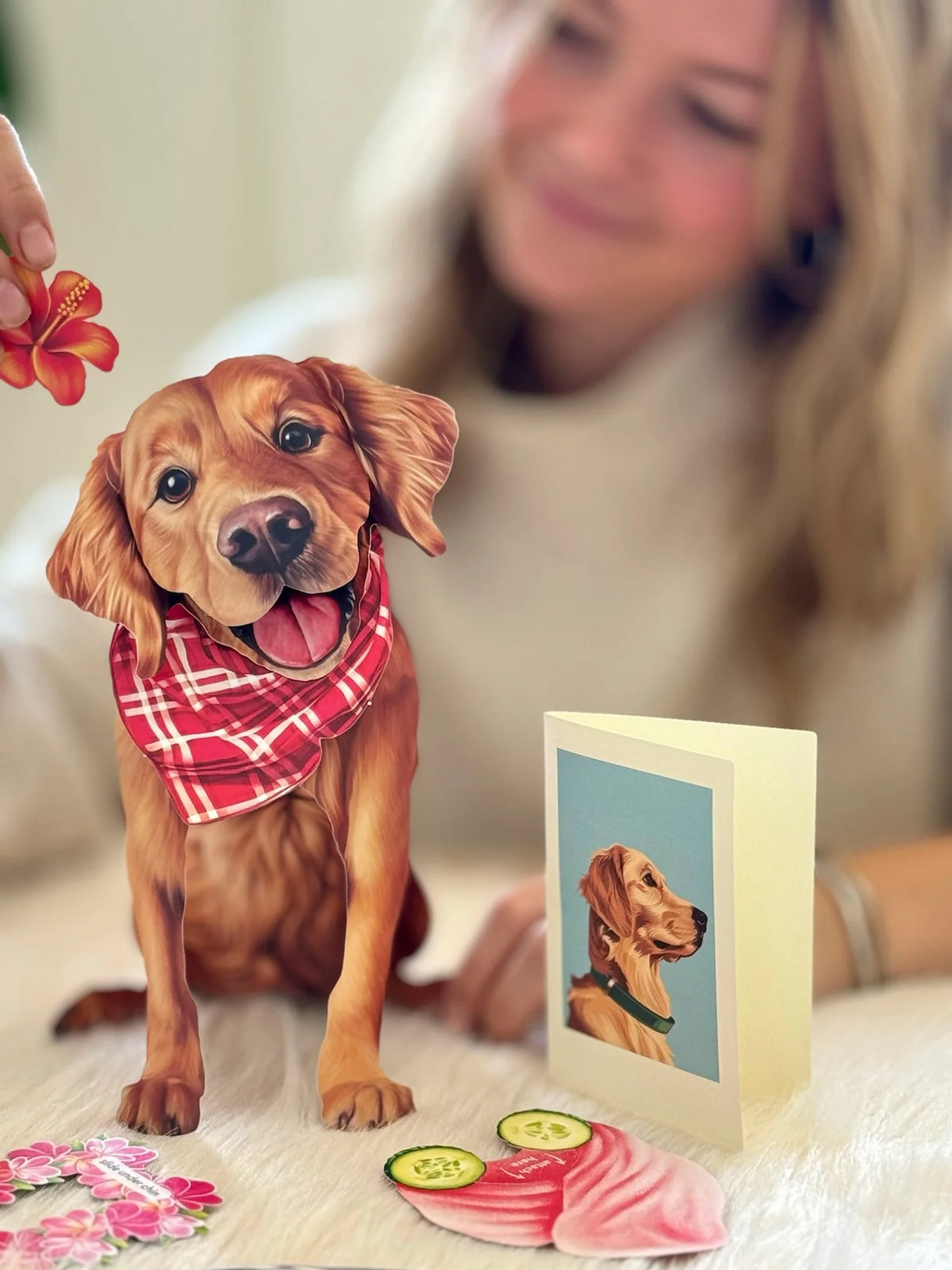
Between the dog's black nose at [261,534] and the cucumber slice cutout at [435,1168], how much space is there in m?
0.26

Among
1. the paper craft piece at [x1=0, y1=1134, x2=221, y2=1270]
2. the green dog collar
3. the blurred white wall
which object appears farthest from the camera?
the blurred white wall

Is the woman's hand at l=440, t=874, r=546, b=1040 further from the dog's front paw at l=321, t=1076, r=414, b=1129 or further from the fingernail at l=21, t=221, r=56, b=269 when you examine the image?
the fingernail at l=21, t=221, r=56, b=269

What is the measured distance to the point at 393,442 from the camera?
0.53m

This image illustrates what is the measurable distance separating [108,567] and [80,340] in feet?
0.34

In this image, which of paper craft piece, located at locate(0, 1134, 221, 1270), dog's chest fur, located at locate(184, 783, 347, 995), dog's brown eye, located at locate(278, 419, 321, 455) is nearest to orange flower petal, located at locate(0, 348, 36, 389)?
dog's brown eye, located at locate(278, 419, 321, 455)

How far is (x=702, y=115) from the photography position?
0.82m

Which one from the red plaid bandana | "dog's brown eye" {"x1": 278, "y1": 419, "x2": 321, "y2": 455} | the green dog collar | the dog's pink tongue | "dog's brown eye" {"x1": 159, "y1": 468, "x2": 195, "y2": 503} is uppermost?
"dog's brown eye" {"x1": 278, "y1": 419, "x2": 321, "y2": 455}

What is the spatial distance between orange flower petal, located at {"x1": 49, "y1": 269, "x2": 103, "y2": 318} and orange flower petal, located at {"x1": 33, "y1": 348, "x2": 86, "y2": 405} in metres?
0.02

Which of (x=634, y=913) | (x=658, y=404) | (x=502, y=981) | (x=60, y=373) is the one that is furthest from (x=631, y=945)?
(x=658, y=404)

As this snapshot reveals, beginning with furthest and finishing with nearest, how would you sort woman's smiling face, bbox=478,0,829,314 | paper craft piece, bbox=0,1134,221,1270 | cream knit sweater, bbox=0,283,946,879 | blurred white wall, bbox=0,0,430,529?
1. blurred white wall, bbox=0,0,430,529
2. cream knit sweater, bbox=0,283,946,879
3. woman's smiling face, bbox=478,0,829,314
4. paper craft piece, bbox=0,1134,221,1270

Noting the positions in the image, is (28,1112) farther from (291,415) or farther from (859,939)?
(859,939)

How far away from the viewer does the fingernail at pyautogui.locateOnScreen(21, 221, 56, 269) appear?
20.3 inches

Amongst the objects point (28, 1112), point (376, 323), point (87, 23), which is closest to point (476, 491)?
point (376, 323)

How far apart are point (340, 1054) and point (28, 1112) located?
0.15 meters
